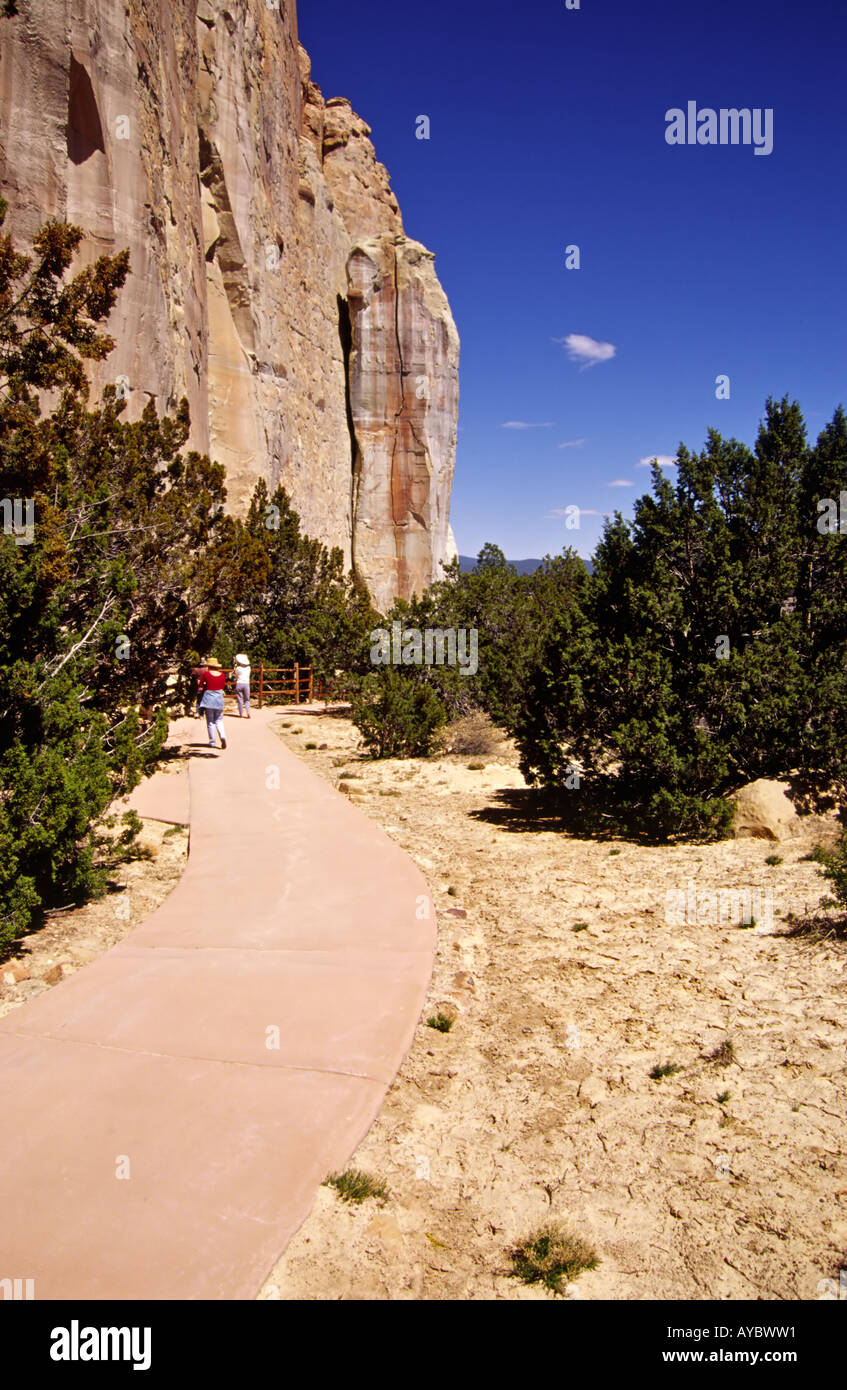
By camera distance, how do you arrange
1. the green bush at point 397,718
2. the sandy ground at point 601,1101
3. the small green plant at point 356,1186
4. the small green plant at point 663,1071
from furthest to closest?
the green bush at point 397,718 → the small green plant at point 663,1071 → the small green plant at point 356,1186 → the sandy ground at point 601,1101

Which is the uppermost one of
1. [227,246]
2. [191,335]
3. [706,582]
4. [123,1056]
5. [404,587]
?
[227,246]

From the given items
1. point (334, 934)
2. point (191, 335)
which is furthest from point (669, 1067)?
point (191, 335)

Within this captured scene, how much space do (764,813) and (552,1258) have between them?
702 centimetres

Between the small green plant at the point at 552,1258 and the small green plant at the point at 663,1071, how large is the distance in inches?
52.7

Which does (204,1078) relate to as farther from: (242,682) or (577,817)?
(242,682)

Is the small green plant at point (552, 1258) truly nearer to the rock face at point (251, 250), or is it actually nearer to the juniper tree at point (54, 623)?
the juniper tree at point (54, 623)

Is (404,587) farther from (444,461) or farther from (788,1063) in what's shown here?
(788,1063)

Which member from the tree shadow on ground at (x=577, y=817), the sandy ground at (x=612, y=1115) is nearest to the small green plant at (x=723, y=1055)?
the sandy ground at (x=612, y=1115)

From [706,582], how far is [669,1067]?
640 cm

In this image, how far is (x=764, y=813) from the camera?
363 inches

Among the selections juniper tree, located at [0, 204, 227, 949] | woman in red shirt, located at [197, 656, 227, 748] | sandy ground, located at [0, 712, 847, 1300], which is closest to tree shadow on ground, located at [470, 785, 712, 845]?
sandy ground, located at [0, 712, 847, 1300]

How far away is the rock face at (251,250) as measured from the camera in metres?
15.1
